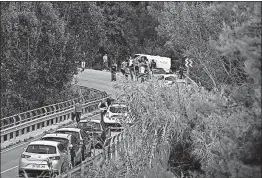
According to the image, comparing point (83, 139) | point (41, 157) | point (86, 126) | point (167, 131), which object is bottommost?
point (86, 126)

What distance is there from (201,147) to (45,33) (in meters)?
29.7

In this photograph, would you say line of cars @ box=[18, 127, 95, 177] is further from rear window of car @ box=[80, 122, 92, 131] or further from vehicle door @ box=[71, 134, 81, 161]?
rear window of car @ box=[80, 122, 92, 131]

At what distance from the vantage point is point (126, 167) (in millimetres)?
17406

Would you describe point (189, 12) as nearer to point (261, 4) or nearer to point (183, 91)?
point (183, 91)

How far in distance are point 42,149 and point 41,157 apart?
0.42 metres

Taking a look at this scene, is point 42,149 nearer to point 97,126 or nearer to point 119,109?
point 119,109

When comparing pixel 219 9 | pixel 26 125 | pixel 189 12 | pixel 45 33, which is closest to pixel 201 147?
pixel 219 9

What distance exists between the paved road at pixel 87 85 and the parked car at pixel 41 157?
3.20 m

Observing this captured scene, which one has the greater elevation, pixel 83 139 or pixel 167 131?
pixel 167 131

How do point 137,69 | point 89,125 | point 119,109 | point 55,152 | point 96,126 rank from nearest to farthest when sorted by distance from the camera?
point 119,109, point 55,152, point 96,126, point 89,125, point 137,69

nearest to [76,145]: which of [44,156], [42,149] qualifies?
[42,149]

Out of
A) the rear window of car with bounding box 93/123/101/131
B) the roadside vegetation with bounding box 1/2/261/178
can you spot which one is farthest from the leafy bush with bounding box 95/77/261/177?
the rear window of car with bounding box 93/123/101/131

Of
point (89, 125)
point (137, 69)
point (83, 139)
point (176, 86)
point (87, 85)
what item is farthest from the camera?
point (87, 85)

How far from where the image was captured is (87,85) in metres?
61.0
